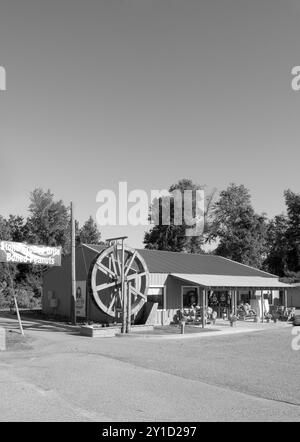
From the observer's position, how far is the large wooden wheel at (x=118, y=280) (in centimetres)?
2459

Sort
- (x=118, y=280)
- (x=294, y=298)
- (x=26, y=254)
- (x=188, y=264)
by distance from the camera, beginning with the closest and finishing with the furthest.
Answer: (x=26, y=254) < (x=118, y=280) < (x=188, y=264) < (x=294, y=298)

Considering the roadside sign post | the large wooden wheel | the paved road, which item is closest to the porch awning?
the large wooden wheel

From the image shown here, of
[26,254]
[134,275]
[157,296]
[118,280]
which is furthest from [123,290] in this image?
[26,254]

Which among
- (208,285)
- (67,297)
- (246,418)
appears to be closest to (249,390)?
(246,418)

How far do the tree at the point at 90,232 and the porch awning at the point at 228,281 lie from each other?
130 feet

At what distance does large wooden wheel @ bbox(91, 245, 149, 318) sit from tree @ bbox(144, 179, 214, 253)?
110ft

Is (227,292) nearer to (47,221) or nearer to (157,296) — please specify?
(157,296)

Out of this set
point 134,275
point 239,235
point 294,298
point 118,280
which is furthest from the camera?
point 239,235

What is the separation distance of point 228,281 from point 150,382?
19895 mm

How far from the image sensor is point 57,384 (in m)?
10.7

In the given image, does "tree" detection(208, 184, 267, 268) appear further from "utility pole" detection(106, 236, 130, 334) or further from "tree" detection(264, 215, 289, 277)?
"utility pole" detection(106, 236, 130, 334)

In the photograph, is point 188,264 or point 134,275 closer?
point 134,275

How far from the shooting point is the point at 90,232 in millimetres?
72812

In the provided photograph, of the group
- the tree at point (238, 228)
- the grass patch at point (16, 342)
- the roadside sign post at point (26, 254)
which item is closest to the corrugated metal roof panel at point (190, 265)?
the roadside sign post at point (26, 254)
